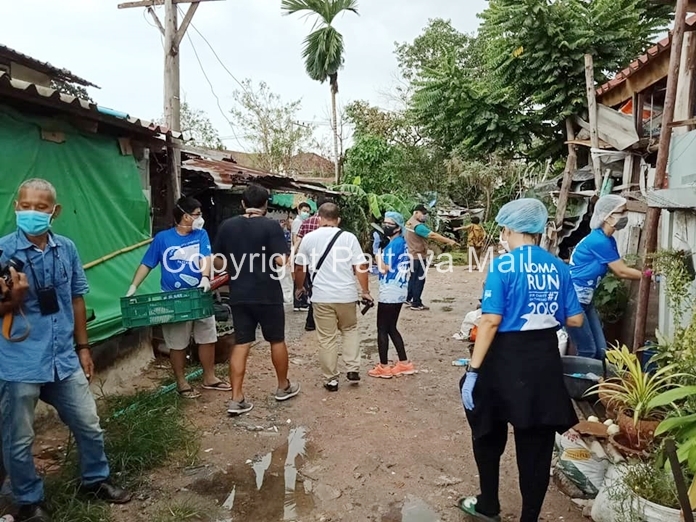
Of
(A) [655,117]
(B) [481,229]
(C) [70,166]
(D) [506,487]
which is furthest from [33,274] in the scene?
(B) [481,229]

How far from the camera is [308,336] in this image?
7.55m

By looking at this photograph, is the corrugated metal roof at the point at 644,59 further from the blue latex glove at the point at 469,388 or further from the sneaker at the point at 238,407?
the sneaker at the point at 238,407

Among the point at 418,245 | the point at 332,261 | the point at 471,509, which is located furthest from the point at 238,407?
the point at 418,245

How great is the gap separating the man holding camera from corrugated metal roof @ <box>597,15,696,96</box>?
527cm

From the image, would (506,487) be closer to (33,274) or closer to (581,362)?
(581,362)

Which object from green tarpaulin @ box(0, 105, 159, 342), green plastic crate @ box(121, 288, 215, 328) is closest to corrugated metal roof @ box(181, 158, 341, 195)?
green tarpaulin @ box(0, 105, 159, 342)

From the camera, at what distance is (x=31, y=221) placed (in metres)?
2.78

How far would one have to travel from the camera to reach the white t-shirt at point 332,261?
16.5 feet

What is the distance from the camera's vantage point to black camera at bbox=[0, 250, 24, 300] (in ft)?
8.66

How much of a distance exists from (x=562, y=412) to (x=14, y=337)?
2.80 m

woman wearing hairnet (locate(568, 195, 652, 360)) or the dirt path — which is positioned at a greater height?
woman wearing hairnet (locate(568, 195, 652, 360))

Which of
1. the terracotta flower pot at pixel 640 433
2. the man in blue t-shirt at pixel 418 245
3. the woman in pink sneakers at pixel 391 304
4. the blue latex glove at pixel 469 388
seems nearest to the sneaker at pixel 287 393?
the woman in pink sneakers at pixel 391 304

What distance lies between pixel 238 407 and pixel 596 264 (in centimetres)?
340

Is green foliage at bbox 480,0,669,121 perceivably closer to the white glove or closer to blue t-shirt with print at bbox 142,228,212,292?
blue t-shirt with print at bbox 142,228,212,292
